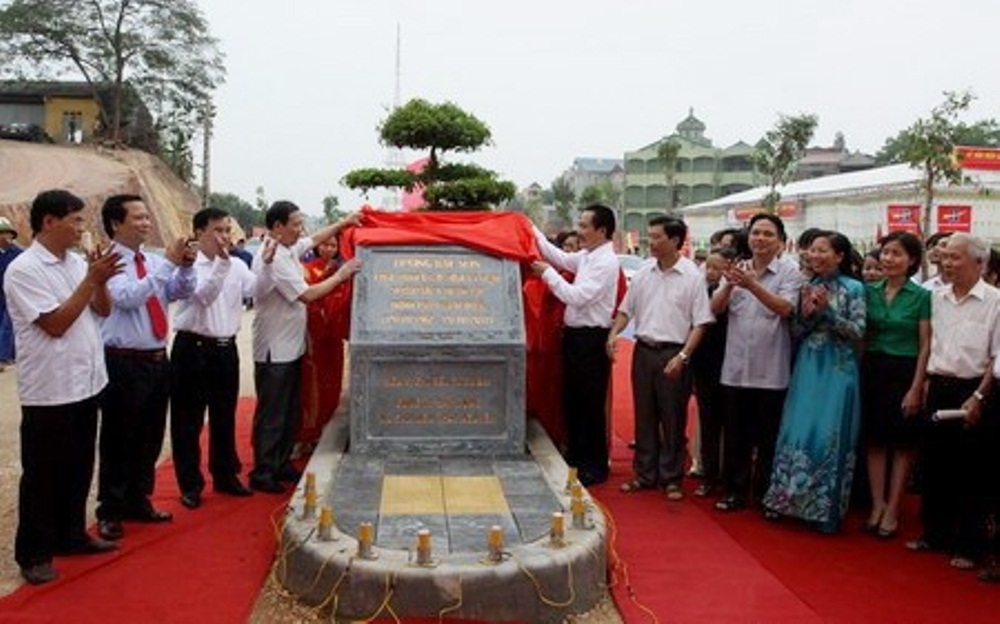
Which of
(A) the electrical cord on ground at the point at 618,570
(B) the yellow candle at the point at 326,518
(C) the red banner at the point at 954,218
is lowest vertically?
(A) the electrical cord on ground at the point at 618,570

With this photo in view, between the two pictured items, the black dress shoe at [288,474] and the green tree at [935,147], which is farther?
the green tree at [935,147]

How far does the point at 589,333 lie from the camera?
5363 millimetres

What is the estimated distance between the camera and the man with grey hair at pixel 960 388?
13.5 feet

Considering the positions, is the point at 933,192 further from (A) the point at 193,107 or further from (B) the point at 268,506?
(A) the point at 193,107

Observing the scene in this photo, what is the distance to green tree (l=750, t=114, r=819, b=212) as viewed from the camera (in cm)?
1894

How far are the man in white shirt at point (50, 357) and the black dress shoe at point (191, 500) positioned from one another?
0.95 m

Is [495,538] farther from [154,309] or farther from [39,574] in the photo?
[154,309]

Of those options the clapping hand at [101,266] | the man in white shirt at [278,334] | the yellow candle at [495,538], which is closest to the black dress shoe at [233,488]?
the man in white shirt at [278,334]

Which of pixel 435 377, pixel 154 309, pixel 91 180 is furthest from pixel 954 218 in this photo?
pixel 91 180

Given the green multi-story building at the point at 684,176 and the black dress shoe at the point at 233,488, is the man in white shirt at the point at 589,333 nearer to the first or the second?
the black dress shoe at the point at 233,488

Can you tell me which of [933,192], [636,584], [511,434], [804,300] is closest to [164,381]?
[511,434]

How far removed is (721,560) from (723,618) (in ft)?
2.23

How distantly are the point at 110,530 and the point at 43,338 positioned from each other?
42.8 inches

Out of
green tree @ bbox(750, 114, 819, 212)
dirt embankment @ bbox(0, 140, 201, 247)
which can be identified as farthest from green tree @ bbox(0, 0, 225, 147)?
green tree @ bbox(750, 114, 819, 212)
